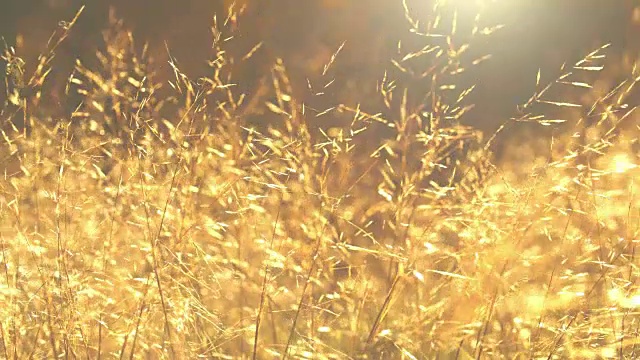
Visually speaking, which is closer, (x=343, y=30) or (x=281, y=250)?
(x=281, y=250)

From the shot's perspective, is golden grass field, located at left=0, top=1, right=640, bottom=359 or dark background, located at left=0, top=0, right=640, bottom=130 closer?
golden grass field, located at left=0, top=1, right=640, bottom=359

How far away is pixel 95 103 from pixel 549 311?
99cm

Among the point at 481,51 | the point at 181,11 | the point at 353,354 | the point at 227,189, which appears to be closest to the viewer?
the point at 353,354

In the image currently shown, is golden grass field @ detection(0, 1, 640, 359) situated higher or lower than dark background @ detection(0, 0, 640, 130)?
higher

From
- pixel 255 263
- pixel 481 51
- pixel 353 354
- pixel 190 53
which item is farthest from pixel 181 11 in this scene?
pixel 353 354

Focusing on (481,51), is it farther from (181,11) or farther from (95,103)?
(95,103)

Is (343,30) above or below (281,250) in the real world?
below

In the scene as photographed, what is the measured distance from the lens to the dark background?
5.68m

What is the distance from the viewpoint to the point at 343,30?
5.82 meters

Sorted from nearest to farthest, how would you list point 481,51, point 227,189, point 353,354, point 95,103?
point 353,354, point 227,189, point 95,103, point 481,51

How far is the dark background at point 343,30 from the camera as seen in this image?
18.6 feet

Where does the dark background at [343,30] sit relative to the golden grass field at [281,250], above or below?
below

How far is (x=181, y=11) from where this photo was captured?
21.0ft

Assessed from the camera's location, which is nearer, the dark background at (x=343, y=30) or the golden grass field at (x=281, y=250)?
the golden grass field at (x=281, y=250)
